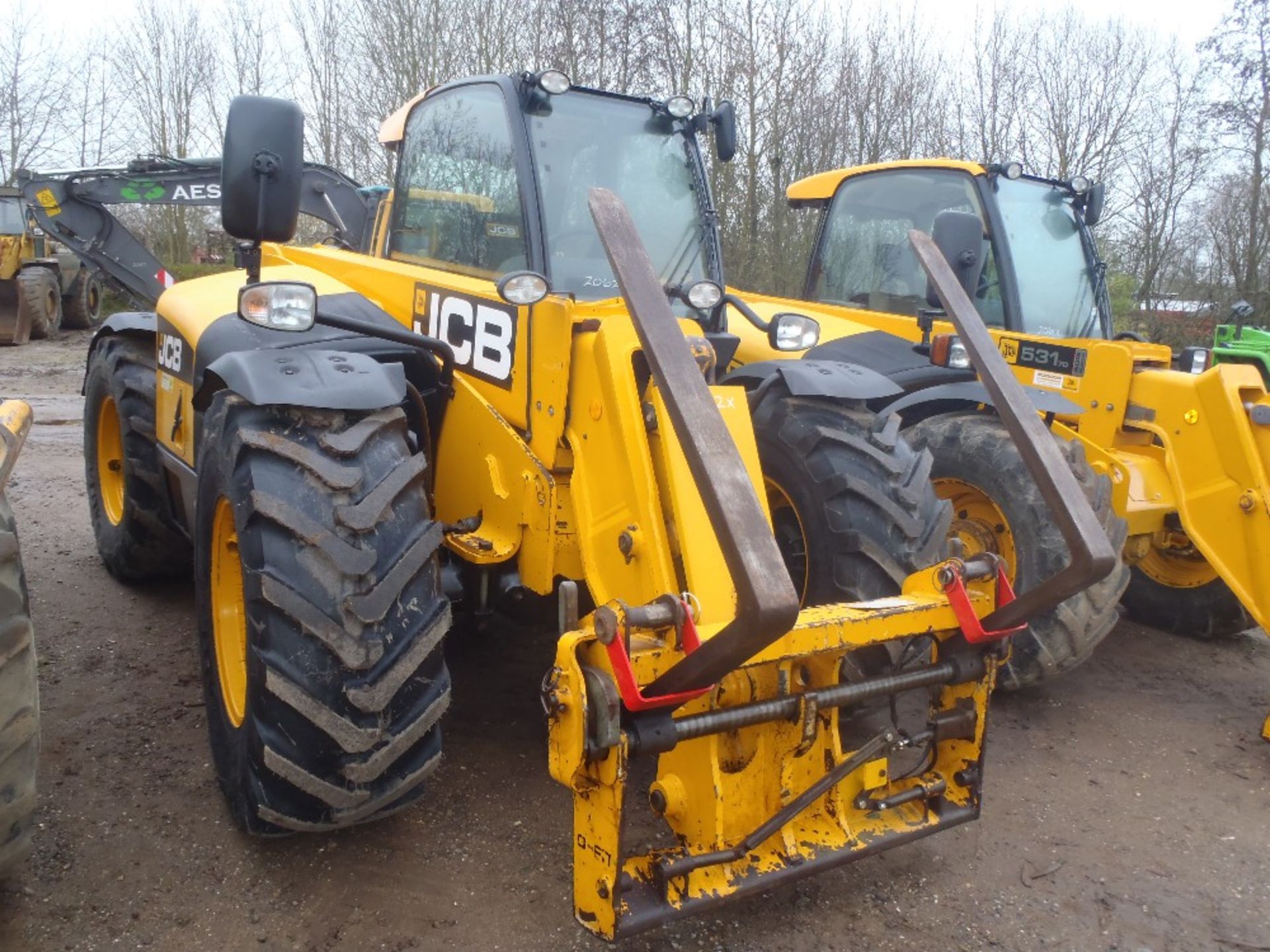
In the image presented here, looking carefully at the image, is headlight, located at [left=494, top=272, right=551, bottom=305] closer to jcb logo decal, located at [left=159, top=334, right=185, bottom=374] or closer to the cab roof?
jcb logo decal, located at [left=159, top=334, right=185, bottom=374]

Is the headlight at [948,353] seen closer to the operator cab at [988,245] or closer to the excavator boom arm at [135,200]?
the operator cab at [988,245]

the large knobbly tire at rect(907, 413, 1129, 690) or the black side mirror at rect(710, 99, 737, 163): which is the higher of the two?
the black side mirror at rect(710, 99, 737, 163)

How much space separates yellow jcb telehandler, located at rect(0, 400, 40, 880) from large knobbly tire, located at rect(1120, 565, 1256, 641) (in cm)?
485

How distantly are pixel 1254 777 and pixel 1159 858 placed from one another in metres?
0.97

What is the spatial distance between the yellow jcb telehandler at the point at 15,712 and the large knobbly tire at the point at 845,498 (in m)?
2.19

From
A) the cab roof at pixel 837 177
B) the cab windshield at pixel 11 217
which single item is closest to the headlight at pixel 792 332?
the cab roof at pixel 837 177

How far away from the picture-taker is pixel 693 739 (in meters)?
2.44

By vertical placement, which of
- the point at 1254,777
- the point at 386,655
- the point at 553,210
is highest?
the point at 553,210

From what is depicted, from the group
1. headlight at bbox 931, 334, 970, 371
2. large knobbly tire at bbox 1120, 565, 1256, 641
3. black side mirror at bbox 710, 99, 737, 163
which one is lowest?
large knobbly tire at bbox 1120, 565, 1256, 641

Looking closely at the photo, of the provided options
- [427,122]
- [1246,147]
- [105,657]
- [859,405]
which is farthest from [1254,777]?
[1246,147]

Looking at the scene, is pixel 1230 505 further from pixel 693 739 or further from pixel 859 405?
pixel 693 739

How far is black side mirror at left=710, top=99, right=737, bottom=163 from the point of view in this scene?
4016 mm

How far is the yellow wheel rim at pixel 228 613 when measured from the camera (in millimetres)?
3188

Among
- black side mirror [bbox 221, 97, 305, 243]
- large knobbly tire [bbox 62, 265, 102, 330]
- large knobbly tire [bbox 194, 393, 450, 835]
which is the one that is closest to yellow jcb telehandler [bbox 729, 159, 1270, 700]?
large knobbly tire [bbox 194, 393, 450, 835]
